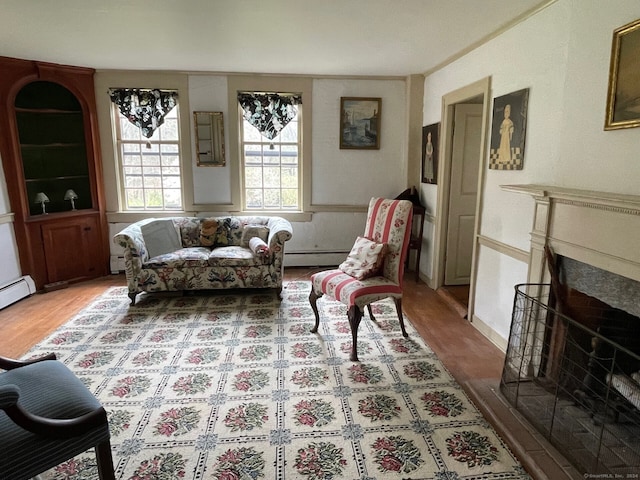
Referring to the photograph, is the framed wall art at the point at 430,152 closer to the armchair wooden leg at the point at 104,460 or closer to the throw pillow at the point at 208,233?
the throw pillow at the point at 208,233

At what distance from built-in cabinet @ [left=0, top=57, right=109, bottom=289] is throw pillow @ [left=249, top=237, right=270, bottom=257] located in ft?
6.78

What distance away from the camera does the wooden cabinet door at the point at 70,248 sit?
171 inches

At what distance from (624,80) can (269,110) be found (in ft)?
12.1

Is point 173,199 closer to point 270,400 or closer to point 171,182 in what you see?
point 171,182

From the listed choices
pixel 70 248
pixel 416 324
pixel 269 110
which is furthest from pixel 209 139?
pixel 416 324

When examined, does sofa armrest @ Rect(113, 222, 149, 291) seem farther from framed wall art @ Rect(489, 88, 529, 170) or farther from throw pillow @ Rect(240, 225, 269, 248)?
framed wall art @ Rect(489, 88, 529, 170)

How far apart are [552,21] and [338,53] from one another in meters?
1.88

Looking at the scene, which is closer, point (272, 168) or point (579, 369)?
point (579, 369)

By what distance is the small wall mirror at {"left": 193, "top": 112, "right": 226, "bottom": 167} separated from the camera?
4738 millimetres

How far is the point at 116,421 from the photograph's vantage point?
2.15m

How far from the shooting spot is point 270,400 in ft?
7.71

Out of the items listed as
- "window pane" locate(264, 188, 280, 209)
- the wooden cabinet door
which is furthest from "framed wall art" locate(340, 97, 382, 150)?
the wooden cabinet door

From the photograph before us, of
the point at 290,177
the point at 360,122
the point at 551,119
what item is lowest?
the point at 290,177

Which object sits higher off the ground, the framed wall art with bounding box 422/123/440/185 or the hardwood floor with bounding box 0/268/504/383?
the framed wall art with bounding box 422/123/440/185
